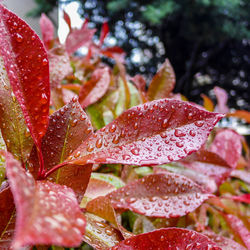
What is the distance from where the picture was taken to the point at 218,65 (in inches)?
241

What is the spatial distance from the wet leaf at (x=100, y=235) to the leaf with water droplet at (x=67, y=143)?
0.04m

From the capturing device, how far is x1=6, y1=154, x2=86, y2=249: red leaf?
0.44 ft

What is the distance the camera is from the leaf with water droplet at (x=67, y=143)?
282 millimetres

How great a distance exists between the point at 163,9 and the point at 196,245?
4.10 metres

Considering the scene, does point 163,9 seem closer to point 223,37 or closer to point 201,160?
point 223,37

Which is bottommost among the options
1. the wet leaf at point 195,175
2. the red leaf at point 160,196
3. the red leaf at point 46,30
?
the wet leaf at point 195,175

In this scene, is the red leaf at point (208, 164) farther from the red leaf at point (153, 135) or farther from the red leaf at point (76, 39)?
the red leaf at point (76, 39)

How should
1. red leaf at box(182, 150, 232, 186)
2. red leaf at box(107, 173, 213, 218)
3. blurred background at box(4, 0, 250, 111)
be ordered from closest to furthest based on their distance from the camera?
red leaf at box(107, 173, 213, 218), red leaf at box(182, 150, 232, 186), blurred background at box(4, 0, 250, 111)

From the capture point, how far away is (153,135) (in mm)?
266

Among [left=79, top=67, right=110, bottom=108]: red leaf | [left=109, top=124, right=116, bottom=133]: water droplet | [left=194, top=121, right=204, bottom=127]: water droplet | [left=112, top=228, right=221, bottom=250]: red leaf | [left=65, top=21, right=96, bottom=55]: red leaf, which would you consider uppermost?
[left=65, top=21, right=96, bottom=55]: red leaf

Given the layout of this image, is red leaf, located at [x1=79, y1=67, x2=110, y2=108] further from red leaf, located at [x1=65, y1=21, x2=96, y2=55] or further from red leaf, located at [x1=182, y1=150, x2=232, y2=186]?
red leaf, located at [x1=182, y1=150, x2=232, y2=186]

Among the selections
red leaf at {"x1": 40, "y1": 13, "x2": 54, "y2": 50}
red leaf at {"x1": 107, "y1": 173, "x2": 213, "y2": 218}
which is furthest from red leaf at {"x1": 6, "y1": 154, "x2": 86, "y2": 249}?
red leaf at {"x1": 40, "y1": 13, "x2": 54, "y2": 50}

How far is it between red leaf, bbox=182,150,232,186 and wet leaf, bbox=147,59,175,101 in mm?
158

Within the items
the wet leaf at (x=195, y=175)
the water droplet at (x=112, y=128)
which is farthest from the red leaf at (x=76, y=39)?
the water droplet at (x=112, y=128)
